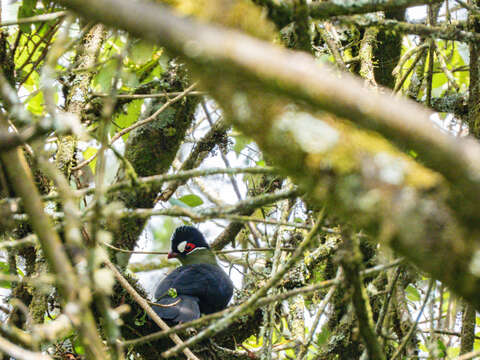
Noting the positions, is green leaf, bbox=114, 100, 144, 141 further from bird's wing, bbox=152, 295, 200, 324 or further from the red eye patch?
the red eye patch

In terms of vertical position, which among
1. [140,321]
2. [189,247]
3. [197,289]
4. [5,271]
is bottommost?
[140,321]

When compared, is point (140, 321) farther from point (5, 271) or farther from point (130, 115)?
point (130, 115)

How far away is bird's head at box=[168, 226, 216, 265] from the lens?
4629 millimetres

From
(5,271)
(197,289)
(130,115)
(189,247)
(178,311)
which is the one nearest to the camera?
(5,271)

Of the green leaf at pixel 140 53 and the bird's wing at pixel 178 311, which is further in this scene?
the bird's wing at pixel 178 311

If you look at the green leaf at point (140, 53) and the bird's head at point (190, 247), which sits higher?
the green leaf at point (140, 53)

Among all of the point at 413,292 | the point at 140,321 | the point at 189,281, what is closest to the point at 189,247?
the point at 189,281

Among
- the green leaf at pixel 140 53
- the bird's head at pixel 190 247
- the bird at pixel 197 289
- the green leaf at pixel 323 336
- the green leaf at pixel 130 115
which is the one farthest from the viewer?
Answer: the bird's head at pixel 190 247

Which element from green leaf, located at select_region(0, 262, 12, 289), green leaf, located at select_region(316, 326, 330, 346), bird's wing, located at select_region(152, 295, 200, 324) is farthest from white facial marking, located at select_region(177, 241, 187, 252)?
green leaf, located at select_region(0, 262, 12, 289)

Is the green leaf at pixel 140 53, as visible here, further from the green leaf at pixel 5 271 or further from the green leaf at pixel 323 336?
the green leaf at pixel 323 336

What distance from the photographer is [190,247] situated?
15.3 feet

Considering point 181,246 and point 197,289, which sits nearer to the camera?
point 197,289

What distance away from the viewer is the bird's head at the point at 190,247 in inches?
182

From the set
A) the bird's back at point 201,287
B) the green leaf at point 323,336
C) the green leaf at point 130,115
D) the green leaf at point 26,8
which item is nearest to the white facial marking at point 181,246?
the bird's back at point 201,287
